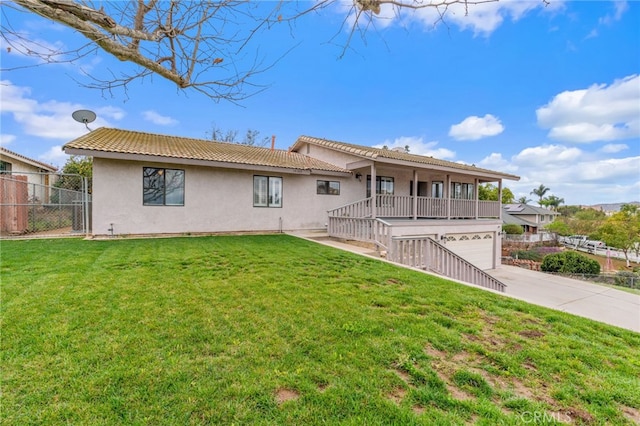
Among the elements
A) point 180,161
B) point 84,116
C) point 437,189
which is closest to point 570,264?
point 437,189

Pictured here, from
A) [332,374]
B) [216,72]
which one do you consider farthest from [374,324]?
[216,72]

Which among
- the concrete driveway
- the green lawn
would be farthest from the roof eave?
the concrete driveway

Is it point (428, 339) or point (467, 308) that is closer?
point (428, 339)

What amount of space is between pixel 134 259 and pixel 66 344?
4.11 m

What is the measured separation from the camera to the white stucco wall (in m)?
9.96

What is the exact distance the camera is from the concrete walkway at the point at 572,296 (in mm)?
6535

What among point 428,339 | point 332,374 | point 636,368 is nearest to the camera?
point 332,374

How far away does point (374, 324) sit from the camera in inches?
142

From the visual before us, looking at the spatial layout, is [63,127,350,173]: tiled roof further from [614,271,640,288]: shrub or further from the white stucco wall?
[614,271,640,288]: shrub

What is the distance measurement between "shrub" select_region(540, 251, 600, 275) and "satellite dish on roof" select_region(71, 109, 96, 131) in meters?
23.5

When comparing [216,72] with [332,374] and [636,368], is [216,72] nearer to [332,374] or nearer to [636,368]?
[332,374]

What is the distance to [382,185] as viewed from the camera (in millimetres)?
15719

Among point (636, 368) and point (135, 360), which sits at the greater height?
point (135, 360)

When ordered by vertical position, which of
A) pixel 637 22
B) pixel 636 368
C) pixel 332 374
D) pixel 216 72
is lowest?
pixel 636 368
